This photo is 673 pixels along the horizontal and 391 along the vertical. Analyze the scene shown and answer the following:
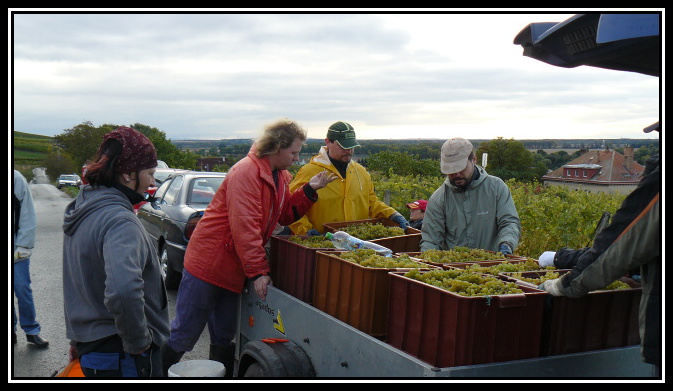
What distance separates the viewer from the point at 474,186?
4473 mm

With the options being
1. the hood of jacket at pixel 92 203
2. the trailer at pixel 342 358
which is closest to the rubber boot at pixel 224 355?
the trailer at pixel 342 358

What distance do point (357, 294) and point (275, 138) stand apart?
1.46m

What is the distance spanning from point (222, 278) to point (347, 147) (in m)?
1.60

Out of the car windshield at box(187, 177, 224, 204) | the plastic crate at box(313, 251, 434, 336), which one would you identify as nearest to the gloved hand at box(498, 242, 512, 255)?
the plastic crate at box(313, 251, 434, 336)

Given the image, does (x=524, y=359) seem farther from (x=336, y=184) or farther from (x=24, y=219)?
(x=24, y=219)

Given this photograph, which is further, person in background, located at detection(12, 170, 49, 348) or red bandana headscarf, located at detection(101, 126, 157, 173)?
person in background, located at detection(12, 170, 49, 348)

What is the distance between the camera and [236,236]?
151 inches

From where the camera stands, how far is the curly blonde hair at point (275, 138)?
13.0 ft

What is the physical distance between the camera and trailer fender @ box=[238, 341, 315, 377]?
10.4ft

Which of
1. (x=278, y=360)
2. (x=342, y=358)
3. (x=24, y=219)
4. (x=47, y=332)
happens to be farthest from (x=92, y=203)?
(x=47, y=332)

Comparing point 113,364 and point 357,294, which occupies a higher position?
point 357,294

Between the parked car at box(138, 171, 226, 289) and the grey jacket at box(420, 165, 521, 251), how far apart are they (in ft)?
13.9

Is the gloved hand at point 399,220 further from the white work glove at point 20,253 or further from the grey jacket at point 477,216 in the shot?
the white work glove at point 20,253

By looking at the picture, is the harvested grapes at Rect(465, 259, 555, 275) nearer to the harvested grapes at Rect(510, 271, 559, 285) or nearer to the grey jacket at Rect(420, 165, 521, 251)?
the harvested grapes at Rect(510, 271, 559, 285)
